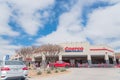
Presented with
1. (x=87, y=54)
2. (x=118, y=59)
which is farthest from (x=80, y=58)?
(x=118, y=59)

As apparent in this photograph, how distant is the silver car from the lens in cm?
1395

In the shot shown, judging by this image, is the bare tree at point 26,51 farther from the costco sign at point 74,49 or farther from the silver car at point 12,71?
the silver car at point 12,71

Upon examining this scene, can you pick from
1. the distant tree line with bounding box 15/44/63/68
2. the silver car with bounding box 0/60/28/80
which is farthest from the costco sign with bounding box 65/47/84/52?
the silver car with bounding box 0/60/28/80

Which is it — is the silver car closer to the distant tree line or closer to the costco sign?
the distant tree line

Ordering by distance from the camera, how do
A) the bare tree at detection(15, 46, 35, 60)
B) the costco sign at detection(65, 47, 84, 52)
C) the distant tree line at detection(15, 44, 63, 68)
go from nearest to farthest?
the distant tree line at detection(15, 44, 63, 68), the bare tree at detection(15, 46, 35, 60), the costco sign at detection(65, 47, 84, 52)

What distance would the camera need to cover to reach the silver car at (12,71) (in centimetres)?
1395

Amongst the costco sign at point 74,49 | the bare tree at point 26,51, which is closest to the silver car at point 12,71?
the bare tree at point 26,51

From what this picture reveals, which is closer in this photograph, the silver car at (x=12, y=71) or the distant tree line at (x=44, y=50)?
the silver car at (x=12, y=71)

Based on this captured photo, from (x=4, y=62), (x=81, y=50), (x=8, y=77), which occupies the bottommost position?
(x=8, y=77)

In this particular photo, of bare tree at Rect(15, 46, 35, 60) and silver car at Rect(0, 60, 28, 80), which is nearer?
silver car at Rect(0, 60, 28, 80)

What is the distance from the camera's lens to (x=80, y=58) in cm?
6138

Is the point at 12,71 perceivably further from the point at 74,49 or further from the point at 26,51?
the point at 74,49

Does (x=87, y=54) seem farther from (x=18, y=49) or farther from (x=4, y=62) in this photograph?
(x=4, y=62)

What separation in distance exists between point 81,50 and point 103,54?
242 inches
